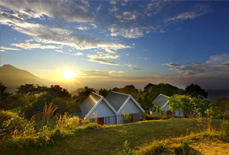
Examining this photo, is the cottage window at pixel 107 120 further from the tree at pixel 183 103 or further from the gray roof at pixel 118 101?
the tree at pixel 183 103

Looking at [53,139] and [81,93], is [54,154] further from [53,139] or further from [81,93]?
[81,93]

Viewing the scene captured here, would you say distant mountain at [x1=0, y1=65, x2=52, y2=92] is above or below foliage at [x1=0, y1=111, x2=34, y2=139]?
above

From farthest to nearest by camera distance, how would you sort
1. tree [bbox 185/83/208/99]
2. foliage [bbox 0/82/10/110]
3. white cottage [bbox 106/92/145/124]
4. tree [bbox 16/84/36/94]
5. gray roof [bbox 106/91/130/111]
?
tree [bbox 185/83/208/99] < tree [bbox 16/84/36/94] < gray roof [bbox 106/91/130/111] < white cottage [bbox 106/92/145/124] < foliage [bbox 0/82/10/110]

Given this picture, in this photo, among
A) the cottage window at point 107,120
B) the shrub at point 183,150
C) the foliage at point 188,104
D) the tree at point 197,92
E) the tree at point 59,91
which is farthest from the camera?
the tree at point 197,92

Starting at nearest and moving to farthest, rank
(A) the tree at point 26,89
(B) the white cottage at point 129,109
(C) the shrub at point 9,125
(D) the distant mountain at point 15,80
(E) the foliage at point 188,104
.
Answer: (C) the shrub at point 9,125
(E) the foliage at point 188,104
(B) the white cottage at point 129,109
(D) the distant mountain at point 15,80
(A) the tree at point 26,89

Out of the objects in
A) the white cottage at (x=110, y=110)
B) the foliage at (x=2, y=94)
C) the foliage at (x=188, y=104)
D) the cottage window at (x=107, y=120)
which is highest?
the foliage at (x=2, y=94)

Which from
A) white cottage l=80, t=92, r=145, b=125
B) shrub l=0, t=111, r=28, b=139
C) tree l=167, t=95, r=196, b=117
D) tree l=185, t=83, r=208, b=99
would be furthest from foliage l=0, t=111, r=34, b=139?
tree l=185, t=83, r=208, b=99

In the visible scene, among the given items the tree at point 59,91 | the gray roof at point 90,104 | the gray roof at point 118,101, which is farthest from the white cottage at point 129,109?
the tree at point 59,91

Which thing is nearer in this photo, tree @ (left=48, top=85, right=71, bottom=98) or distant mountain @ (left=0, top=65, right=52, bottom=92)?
distant mountain @ (left=0, top=65, right=52, bottom=92)

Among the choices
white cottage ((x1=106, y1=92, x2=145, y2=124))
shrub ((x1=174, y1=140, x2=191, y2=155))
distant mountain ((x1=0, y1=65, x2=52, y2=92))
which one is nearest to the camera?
shrub ((x1=174, y1=140, x2=191, y2=155))

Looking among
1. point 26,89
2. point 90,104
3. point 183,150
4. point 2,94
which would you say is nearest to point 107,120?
point 90,104

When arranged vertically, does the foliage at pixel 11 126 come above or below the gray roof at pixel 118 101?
above

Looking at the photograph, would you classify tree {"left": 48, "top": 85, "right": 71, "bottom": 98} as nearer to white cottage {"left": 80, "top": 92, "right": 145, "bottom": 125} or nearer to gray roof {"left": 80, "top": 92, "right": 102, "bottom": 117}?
gray roof {"left": 80, "top": 92, "right": 102, "bottom": 117}

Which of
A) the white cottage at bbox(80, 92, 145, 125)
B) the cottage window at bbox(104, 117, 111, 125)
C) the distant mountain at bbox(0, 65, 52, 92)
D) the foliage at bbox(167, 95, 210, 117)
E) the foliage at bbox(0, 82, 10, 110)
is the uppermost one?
the distant mountain at bbox(0, 65, 52, 92)
